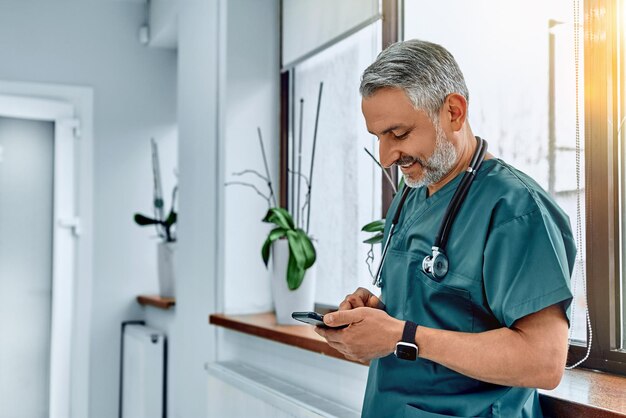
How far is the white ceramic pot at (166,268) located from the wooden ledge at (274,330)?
3.08ft

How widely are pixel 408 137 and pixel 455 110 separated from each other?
9 cm

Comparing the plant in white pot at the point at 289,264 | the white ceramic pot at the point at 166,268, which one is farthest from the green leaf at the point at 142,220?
the plant in white pot at the point at 289,264

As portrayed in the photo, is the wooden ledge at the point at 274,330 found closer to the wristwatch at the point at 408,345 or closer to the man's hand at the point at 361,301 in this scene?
the man's hand at the point at 361,301

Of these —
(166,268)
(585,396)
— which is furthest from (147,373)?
(585,396)

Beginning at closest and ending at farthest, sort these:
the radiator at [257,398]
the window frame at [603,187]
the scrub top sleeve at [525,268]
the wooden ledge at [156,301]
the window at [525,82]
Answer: the scrub top sleeve at [525,268] → the window frame at [603,187] → the window at [525,82] → the radiator at [257,398] → the wooden ledge at [156,301]

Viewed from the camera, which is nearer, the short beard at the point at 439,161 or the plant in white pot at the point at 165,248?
the short beard at the point at 439,161

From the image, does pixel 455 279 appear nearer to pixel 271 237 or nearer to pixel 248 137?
pixel 271 237

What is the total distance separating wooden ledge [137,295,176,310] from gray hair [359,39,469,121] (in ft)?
8.10

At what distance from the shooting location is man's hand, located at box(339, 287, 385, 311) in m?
1.42

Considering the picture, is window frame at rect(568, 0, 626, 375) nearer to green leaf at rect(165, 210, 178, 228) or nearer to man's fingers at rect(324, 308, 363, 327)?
man's fingers at rect(324, 308, 363, 327)

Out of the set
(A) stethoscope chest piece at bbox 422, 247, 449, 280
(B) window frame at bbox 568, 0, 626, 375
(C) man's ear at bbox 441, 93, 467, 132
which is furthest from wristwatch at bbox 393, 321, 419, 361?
(B) window frame at bbox 568, 0, 626, 375

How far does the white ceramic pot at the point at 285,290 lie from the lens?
2.45 meters

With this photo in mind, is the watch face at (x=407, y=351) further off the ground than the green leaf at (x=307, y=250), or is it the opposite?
the green leaf at (x=307, y=250)

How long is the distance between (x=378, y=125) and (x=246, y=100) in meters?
1.67
